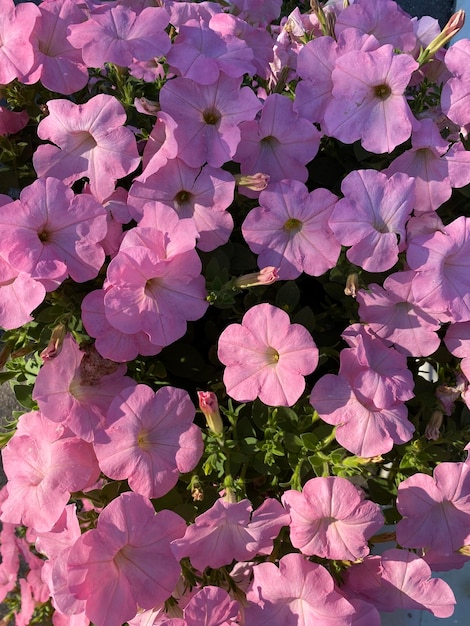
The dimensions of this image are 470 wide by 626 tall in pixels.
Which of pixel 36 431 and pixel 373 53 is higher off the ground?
pixel 373 53

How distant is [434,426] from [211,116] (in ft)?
2.05

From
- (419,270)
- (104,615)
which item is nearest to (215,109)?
(419,270)

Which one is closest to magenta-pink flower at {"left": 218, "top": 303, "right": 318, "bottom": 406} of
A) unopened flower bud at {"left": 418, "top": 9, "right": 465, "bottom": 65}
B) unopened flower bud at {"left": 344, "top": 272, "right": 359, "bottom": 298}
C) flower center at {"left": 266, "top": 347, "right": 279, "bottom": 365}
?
flower center at {"left": 266, "top": 347, "right": 279, "bottom": 365}

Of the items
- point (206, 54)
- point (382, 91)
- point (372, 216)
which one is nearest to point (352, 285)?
point (372, 216)

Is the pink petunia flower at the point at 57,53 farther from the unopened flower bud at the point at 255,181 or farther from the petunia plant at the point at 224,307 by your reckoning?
the unopened flower bud at the point at 255,181

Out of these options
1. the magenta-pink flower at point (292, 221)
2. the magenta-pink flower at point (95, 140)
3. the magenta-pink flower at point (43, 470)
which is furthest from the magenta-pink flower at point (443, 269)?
the magenta-pink flower at point (43, 470)

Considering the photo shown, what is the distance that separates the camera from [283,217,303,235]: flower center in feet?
3.23

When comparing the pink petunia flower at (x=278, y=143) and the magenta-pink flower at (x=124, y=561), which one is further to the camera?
the pink petunia flower at (x=278, y=143)

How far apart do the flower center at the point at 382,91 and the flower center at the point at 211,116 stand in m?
0.26

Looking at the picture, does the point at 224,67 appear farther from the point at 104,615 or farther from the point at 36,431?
the point at 104,615

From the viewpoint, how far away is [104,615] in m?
0.86

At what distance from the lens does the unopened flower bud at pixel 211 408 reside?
916mm

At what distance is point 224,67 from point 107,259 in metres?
0.35

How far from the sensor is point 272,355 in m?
0.96
